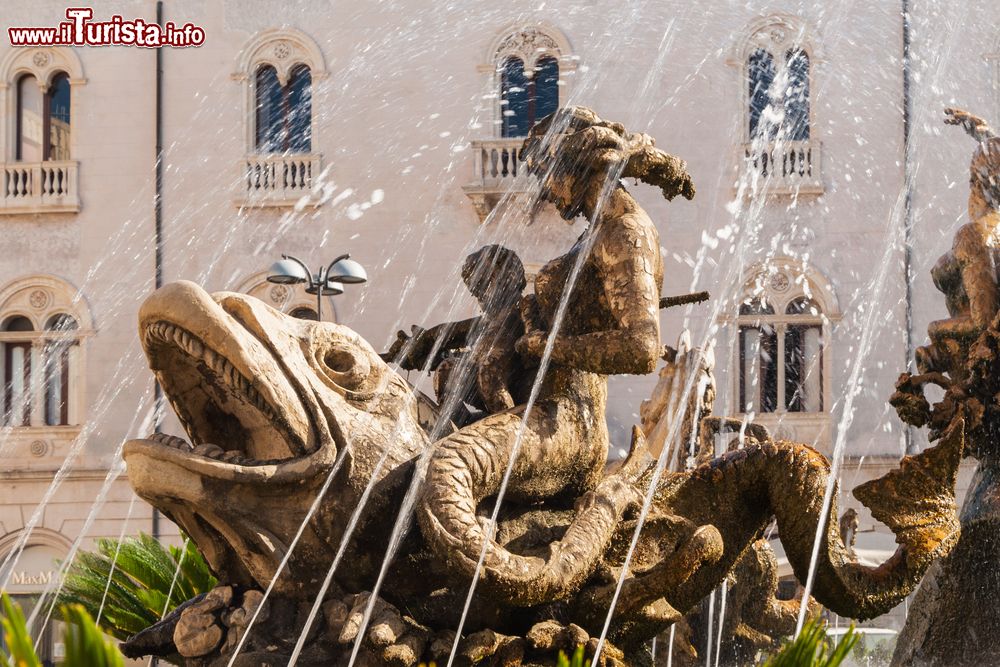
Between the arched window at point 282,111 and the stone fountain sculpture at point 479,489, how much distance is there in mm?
19251

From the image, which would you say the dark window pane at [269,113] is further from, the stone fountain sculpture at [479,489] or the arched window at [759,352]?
the stone fountain sculpture at [479,489]

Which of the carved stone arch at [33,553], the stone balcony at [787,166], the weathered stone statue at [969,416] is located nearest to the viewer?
the weathered stone statue at [969,416]

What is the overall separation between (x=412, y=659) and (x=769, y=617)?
7.25 ft

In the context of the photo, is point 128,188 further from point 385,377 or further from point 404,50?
point 385,377

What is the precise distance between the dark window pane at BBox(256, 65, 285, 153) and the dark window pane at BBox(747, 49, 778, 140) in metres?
7.33

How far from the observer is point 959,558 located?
4.83m

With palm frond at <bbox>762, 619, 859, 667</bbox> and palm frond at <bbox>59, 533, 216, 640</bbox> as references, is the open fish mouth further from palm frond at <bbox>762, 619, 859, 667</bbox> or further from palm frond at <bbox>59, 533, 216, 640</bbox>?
palm frond at <bbox>59, 533, 216, 640</bbox>

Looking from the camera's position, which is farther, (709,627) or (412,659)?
(709,627)

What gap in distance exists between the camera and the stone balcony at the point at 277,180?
74.3 ft

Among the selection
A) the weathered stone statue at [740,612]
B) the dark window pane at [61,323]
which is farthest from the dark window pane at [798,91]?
the weathered stone statue at [740,612]

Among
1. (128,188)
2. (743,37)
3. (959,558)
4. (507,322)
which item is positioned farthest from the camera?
(128,188)

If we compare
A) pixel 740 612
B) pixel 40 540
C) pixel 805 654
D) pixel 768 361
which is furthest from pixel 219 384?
pixel 40 540

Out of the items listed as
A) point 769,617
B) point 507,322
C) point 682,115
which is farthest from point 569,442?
point 682,115

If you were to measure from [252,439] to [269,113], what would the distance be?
19933mm
